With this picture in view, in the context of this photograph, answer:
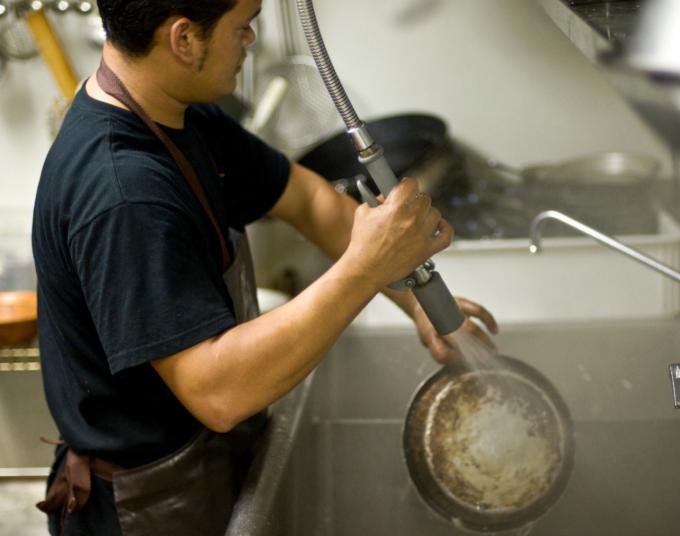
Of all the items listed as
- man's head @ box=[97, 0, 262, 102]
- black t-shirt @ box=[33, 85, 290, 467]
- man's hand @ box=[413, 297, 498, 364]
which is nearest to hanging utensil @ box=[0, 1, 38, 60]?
black t-shirt @ box=[33, 85, 290, 467]

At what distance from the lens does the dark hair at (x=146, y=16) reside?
110 cm

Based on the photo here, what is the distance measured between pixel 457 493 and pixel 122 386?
55cm

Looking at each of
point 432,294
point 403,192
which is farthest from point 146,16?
point 432,294

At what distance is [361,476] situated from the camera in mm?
1635

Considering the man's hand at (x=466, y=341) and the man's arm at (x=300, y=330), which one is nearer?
the man's arm at (x=300, y=330)

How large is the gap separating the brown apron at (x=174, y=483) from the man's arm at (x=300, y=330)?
6.8 inches

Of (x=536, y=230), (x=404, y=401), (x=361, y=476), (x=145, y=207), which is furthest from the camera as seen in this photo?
(x=404, y=401)

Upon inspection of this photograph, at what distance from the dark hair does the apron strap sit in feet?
0.16

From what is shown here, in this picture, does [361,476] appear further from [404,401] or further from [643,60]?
[643,60]

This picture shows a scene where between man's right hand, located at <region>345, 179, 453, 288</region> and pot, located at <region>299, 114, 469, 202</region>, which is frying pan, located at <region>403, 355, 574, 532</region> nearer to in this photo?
man's right hand, located at <region>345, 179, 453, 288</region>

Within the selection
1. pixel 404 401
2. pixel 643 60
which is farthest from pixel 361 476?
pixel 643 60

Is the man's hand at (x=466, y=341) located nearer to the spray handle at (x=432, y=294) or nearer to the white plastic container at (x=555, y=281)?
the spray handle at (x=432, y=294)

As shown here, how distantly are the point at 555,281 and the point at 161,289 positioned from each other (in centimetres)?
138

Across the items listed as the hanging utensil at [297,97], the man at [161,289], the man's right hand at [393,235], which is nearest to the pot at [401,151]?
the hanging utensil at [297,97]
